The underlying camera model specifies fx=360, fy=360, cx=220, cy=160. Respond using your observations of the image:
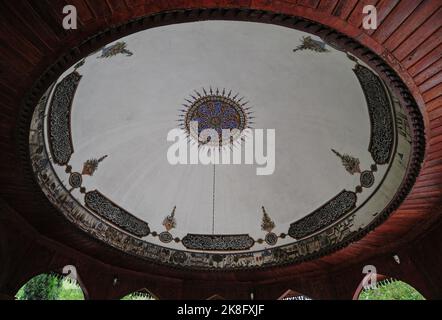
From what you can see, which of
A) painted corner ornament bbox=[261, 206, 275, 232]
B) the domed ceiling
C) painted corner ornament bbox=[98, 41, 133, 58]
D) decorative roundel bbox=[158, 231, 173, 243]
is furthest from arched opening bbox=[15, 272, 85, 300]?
painted corner ornament bbox=[98, 41, 133, 58]

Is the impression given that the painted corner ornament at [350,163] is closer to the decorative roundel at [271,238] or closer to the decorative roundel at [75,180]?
the decorative roundel at [271,238]

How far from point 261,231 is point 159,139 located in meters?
4.10

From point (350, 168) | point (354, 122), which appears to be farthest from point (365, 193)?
point (354, 122)

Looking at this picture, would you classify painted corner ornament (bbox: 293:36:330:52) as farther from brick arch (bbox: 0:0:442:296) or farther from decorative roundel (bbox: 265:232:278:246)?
decorative roundel (bbox: 265:232:278:246)

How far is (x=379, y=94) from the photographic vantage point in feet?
23.5

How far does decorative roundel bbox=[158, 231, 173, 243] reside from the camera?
10609mm

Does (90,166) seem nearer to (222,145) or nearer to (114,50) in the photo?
(114,50)

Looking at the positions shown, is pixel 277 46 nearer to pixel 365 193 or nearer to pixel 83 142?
pixel 365 193

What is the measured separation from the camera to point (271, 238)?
10.7 meters

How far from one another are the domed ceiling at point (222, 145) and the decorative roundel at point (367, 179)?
26 millimetres

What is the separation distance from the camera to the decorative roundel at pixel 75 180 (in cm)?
887

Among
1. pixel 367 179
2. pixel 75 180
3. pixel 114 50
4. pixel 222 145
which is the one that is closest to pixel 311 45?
pixel 367 179

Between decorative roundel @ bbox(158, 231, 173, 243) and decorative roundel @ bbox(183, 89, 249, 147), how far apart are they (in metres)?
2.88

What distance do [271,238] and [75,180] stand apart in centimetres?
570
